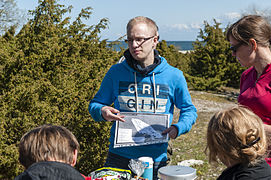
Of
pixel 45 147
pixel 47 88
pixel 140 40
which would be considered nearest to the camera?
pixel 45 147

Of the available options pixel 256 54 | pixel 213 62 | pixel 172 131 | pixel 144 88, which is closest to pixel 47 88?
pixel 144 88

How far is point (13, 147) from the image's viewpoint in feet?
12.9

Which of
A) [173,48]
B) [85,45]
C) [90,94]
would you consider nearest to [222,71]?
[173,48]

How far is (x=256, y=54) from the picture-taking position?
2268mm

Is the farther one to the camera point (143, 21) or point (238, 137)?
point (143, 21)

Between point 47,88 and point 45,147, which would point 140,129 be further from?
point 47,88

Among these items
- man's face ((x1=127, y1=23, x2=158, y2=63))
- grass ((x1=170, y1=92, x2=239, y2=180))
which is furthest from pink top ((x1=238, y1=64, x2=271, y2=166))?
grass ((x1=170, y1=92, x2=239, y2=180))

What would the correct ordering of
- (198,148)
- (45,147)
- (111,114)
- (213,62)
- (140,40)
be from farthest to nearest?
(213,62)
(198,148)
(140,40)
(111,114)
(45,147)

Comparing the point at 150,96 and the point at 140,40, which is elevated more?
the point at 140,40

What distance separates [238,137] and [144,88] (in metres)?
0.94

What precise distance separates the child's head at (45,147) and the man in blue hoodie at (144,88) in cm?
63

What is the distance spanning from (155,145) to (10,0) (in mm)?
25117

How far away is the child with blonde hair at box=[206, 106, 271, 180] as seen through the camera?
178cm

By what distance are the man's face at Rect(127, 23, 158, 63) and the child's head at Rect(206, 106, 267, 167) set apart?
0.89 meters
